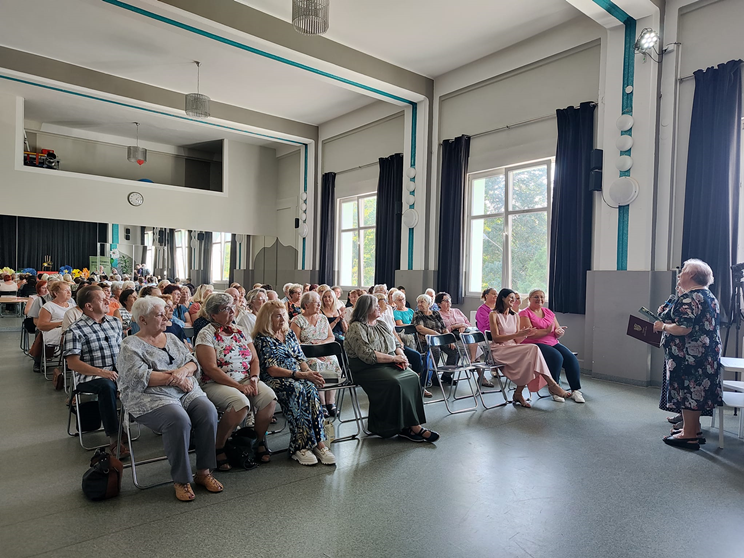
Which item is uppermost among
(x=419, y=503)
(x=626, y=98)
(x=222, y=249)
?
(x=626, y=98)

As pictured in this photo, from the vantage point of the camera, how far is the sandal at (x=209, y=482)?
2.88 metres

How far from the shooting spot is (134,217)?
439 inches

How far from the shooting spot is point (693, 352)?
3.70 metres

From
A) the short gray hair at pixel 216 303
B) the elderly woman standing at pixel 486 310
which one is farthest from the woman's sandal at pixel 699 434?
the short gray hair at pixel 216 303

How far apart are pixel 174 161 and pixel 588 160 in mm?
10280

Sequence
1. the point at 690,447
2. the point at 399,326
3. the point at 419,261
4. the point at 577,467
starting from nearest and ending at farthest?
1. the point at 577,467
2. the point at 690,447
3. the point at 399,326
4. the point at 419,261

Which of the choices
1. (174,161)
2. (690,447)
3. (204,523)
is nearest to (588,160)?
(690,447)

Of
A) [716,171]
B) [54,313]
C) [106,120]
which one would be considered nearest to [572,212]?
[716,171]

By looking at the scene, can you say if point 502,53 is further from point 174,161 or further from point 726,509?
point 174,161

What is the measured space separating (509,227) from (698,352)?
4.26 meters

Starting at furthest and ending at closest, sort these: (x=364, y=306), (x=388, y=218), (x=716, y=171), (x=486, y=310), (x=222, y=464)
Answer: (x=388, y=218) → (x=486, y=310) → (x=716, y=171) → (x=364, y=306) → (x=222, y=464)

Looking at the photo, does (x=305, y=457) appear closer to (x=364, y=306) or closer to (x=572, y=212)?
(x=364, y=306)

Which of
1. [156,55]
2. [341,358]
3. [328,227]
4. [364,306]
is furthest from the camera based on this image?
[328,227]

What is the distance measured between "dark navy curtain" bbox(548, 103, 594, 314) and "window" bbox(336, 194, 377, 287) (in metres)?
4.36
